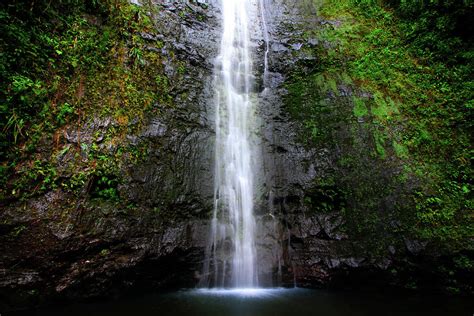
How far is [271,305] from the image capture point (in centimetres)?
376

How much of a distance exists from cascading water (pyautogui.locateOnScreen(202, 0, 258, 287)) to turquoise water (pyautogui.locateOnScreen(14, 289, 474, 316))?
1.63 feet

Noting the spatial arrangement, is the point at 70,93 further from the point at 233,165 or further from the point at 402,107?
the point at 402,107

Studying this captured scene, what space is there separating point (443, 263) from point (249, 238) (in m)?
3.63

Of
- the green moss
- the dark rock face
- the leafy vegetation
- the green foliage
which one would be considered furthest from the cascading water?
the green moss

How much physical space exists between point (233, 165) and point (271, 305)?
115 inches

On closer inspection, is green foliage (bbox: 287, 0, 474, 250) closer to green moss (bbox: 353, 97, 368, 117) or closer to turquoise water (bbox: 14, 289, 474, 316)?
green moss (bbox: 353, 97, 368, 117)

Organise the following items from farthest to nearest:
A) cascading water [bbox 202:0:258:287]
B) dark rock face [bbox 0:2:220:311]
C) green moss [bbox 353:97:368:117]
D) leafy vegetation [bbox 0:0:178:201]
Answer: green moss [bbox 353:97:368:117]
cascading water [bbox 202:0:258:287]
leafy vegetation [bbox 0:0:178:201]
dark rock face [bbox 0:2:220:311]

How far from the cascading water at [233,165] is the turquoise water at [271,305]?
0.50 meters

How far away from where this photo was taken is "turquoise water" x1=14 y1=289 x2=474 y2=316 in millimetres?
3482

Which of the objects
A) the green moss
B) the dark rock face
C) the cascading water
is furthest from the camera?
the green moss

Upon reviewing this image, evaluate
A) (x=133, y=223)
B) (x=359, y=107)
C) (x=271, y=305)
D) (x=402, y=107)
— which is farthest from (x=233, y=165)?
(x=402, y=107)

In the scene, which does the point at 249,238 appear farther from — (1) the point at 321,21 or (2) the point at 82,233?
(1) the point at 321,21

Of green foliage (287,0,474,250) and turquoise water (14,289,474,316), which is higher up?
green foliage (287,0,474,250)

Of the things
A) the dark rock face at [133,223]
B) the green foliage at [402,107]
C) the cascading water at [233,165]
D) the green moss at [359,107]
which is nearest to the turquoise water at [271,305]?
the dark rock face at [133,223]
